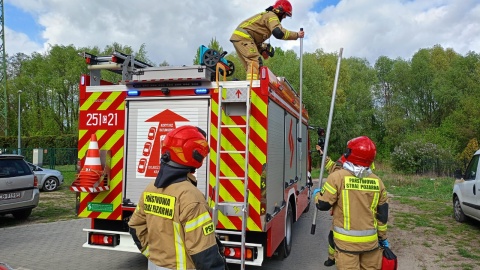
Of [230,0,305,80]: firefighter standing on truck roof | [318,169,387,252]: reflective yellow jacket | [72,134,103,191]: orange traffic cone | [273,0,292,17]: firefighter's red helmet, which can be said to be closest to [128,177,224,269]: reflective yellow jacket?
[318,169,387,252]: reflective yellow jacket

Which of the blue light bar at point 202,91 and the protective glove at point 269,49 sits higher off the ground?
the protective glove at point 269,49

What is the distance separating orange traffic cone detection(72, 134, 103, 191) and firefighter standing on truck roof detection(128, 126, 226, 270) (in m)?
2.73

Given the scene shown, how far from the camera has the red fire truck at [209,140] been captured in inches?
177

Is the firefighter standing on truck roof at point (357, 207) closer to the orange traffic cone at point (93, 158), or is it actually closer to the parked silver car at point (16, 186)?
the orange traffic cone at point (93, 158)

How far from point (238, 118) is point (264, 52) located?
6.80ft

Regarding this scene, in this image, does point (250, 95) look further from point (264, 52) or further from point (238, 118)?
point (264, 52)

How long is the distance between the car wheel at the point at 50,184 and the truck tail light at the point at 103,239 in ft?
36.1

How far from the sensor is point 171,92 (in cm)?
491

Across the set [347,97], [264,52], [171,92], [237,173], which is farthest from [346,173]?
[347,97]

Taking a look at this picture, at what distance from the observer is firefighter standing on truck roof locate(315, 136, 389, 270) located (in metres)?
3.47

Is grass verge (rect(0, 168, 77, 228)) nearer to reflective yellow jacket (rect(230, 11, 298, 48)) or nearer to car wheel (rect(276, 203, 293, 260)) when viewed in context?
car wheel (rect(276, 203, 293, 260))

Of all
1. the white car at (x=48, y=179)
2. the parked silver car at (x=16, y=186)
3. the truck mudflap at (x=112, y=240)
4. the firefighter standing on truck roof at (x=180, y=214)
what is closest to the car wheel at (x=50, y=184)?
the white car at (x=48, y=179)

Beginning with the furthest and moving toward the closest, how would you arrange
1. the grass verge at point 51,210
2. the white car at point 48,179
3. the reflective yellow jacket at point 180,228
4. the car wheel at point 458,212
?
the white car at point 48,179
the car wheel at point 458,212
the grass verge at point 51,210
the reflective yellow jacket at point 180,228

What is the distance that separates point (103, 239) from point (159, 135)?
1605 millimetres
